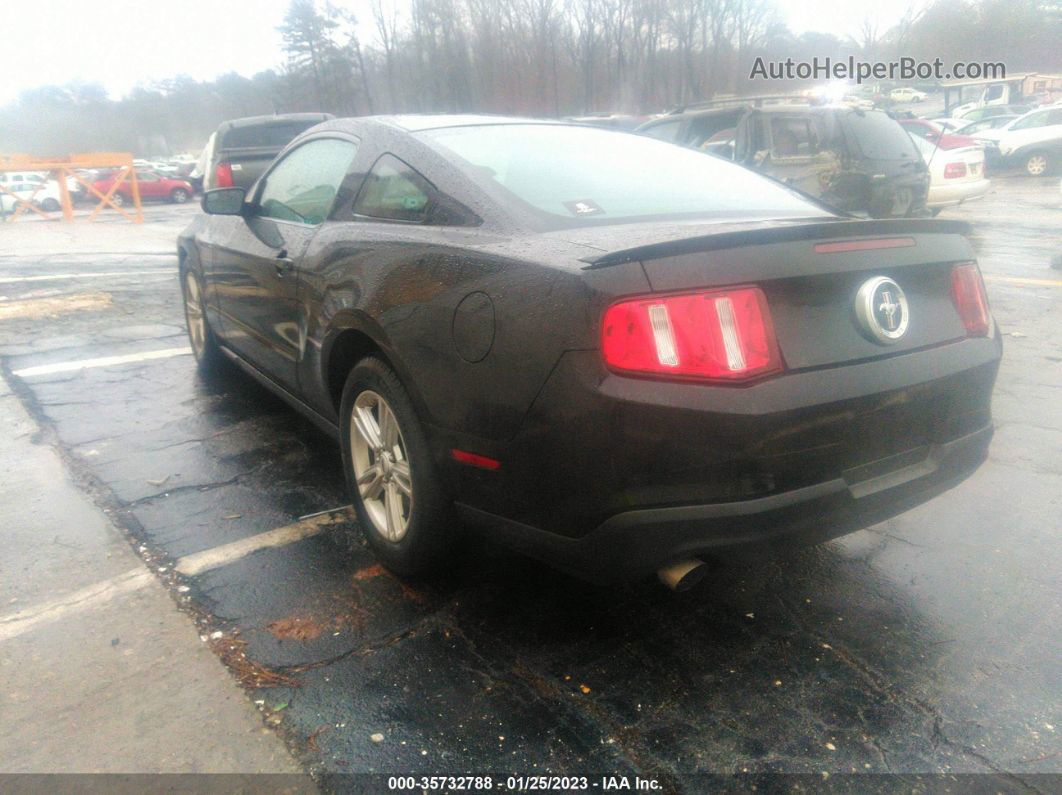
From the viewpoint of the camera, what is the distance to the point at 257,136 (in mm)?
12547

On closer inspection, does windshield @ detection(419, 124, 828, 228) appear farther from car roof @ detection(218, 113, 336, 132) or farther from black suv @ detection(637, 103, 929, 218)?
car roof @ detection(218, 113, 336, 132)

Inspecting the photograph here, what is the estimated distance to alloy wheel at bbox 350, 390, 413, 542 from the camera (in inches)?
111

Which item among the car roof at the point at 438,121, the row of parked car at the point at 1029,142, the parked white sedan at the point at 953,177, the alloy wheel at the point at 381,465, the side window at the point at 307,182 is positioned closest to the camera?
the alloy wheel at the point at 381,465

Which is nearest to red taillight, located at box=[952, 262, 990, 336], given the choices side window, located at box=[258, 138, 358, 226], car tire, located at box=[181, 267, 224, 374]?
side window, located at box=[258, 138, 358, 226]

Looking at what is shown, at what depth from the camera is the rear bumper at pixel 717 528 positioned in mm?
2082

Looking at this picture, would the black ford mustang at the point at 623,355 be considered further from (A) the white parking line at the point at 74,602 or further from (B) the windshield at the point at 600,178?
(A) the white parking line at the point at 74,602

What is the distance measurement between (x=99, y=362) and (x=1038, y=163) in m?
24.0

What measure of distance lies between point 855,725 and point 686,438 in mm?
886

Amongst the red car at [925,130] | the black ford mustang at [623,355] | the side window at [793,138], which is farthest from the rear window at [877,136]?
the black ford mustang at [623,355]

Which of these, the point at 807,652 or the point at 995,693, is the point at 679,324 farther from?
the point at 995,693

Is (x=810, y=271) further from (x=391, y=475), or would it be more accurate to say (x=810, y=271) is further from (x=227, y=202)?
(x=227, y=202)

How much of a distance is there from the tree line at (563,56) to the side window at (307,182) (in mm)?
43434

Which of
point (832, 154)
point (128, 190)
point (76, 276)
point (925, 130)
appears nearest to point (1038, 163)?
point (925, 130)

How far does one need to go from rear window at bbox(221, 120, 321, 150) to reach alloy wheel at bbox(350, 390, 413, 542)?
10526 millimetres
